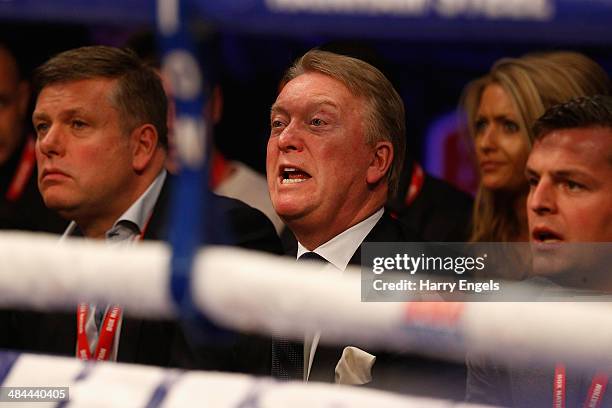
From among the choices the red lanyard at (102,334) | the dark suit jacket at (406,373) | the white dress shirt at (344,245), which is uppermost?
the white dress shirt at (344,245)

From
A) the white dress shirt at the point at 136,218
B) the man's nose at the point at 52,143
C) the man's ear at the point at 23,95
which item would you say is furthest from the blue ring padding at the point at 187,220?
the man's ear at the point at 23,95

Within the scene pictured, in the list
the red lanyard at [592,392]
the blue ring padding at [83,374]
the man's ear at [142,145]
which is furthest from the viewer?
the man's ear at [142,145]

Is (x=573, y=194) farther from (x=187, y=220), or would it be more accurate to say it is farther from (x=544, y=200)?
(x=187, y=220)

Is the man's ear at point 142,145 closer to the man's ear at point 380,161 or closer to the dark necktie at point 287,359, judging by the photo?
the man's ear at point 380,161

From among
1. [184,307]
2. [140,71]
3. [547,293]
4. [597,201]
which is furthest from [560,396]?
[140,71]

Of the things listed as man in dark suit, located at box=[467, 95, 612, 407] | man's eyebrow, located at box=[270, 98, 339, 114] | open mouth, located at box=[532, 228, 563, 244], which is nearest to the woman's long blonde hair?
man in dark suit, located at box=[467, 95, 612, 407]

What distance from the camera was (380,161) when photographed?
1.58 meters

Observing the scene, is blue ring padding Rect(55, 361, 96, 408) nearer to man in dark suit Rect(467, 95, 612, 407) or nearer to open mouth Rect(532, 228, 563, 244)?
man in dark suit Rect(467, 95, 612, 407)

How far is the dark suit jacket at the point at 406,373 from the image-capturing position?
128cm

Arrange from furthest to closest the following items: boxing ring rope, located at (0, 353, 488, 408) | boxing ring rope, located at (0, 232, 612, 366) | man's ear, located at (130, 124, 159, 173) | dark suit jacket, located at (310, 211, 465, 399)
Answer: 1. man's ear, located at (130, 124, 159, 173)
2. dark suit jacket, located at (310, 211, 465, 399)
3. boxing ring rope, located at (0, 353, 488, 408)
4. boxing ring rope, located at (0, 232, 612, 366)

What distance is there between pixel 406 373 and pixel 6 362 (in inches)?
20.2

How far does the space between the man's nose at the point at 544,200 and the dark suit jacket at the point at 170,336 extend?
1.55ft

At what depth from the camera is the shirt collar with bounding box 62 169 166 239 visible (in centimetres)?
180

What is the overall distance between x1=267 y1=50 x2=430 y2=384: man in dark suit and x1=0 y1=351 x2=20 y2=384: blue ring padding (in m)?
0.53
